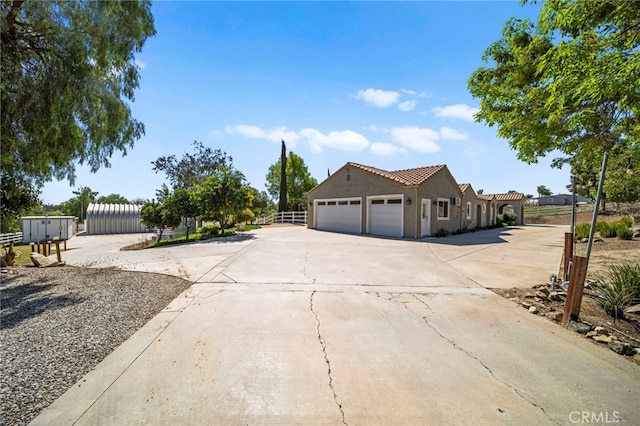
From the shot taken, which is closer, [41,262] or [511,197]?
[41,262]

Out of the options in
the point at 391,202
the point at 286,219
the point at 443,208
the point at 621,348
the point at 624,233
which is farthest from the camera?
the point at 286,219

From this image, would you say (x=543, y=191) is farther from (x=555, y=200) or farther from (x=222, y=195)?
(x=222, y=195)

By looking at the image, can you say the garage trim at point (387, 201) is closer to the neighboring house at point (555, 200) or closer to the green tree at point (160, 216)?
the green tree at point (160, 216)

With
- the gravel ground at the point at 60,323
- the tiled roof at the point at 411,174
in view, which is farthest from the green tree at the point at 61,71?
the tiled roof at the point at 411,174

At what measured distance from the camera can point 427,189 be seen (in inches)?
631

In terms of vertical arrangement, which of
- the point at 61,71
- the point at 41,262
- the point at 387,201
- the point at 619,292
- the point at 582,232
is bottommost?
the point at 41,262

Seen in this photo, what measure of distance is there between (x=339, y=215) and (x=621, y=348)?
15.9 m

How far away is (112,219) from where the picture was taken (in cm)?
2986

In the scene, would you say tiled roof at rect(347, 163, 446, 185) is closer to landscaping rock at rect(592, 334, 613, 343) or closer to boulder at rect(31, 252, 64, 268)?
landscaping rock at rect(592, 334, 613, 343)

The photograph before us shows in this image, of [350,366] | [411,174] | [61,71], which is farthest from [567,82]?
[411,174]

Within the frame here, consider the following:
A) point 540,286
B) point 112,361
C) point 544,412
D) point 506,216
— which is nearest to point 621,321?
point 540,286

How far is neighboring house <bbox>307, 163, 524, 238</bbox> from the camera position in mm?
15539

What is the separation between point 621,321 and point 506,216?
96.5ft

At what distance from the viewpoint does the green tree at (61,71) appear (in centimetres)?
679
